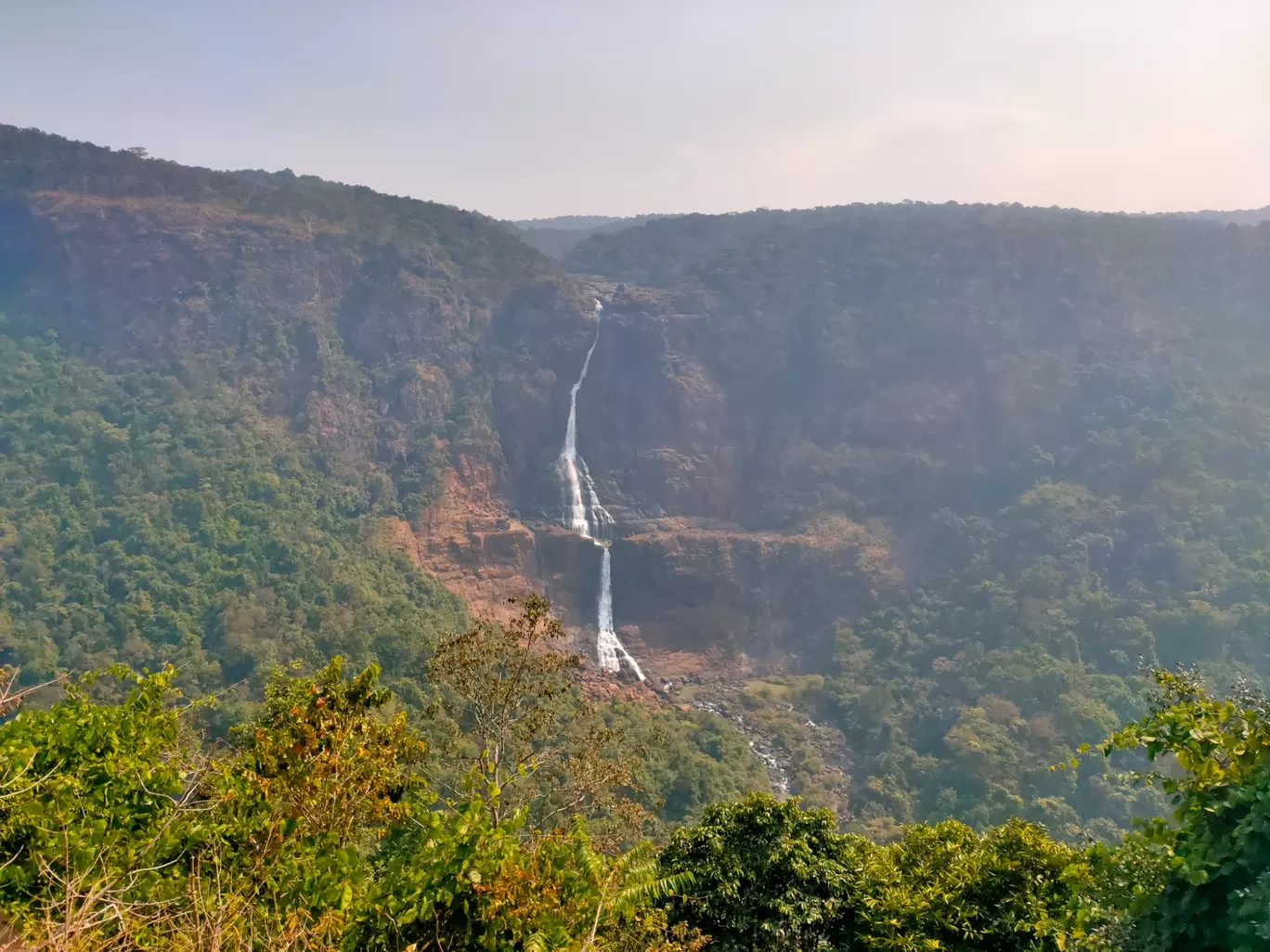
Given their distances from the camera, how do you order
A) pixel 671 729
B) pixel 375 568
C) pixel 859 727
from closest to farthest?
pixel 671 729 < pixel 859 727 < pixel 375 568

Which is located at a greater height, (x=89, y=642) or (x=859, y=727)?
(x=89, y=642)

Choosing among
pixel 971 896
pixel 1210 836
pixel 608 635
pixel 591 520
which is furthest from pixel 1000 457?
pixel 1210 836

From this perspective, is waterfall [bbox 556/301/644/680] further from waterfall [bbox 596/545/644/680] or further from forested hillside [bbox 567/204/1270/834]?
forested hillside [bbox 567/204/1270/834]

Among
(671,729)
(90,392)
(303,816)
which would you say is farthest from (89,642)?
(303,816)

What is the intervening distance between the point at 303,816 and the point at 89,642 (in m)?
24.3

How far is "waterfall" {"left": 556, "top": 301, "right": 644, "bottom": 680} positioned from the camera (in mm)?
34750

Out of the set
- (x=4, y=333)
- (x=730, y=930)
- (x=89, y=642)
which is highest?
(x=4, y=333)

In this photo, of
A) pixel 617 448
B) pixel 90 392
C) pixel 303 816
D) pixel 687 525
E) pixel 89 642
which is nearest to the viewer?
pixel 303 816

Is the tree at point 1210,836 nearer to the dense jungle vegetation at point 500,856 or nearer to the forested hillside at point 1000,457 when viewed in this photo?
the dense jungle vegetation at point 500,856

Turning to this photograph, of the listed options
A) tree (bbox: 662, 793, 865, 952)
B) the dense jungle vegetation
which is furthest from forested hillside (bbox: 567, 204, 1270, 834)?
the dense jungle vegetation

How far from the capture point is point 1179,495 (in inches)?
1388

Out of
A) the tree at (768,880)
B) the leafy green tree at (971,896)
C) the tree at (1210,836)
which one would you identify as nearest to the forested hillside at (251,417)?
the tree at (768,880)

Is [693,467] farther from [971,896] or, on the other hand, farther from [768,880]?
[971,896]

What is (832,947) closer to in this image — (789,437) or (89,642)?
(89,642)
